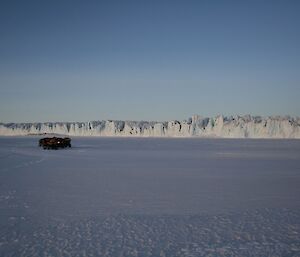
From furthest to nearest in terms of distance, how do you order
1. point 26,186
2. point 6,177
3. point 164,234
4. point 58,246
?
point 6,177 → point 26,186 → point 164,234 → point 58,246

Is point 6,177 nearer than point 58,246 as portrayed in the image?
No

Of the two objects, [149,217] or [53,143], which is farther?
[53,143]

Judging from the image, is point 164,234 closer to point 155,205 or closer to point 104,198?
point 155,205

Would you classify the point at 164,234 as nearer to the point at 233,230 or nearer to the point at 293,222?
the point at 233,230

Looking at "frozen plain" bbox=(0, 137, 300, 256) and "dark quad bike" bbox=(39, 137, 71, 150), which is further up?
"dark quad bike" bbox=(39, 137, 71, 150)

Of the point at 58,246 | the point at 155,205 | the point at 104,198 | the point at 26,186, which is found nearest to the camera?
the point at 58,246

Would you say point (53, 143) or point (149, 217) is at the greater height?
point (53, 143)

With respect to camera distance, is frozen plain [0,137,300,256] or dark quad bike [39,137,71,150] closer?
frozen plain [0,137,300,256]

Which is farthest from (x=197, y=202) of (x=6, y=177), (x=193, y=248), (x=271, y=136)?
(x=271, y=136)

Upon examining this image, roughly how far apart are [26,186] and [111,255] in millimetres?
8843

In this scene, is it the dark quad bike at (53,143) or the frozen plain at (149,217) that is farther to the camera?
the dark quad bike at (53,143)

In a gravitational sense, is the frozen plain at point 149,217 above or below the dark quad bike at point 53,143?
below

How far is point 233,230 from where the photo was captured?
8.35 metres

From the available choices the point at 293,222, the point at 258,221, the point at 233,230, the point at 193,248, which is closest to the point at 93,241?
the point at 193,248
